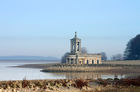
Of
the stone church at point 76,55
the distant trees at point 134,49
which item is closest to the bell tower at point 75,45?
the stone church at point 76,55

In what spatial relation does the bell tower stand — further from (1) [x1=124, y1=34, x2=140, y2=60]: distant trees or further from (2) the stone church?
(1) [x1=124, y1=34, x2=140, y2=60]: distant trees

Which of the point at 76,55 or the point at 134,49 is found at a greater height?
the point at 134,49

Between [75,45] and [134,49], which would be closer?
[75,45]

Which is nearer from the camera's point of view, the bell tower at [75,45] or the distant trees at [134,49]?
Result: the bell tower at [75,45]

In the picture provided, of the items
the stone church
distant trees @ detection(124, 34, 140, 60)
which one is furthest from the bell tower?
distant trees @ detection(124, 34, 140, 60)

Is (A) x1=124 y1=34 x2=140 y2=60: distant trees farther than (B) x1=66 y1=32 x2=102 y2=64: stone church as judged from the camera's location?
Yes

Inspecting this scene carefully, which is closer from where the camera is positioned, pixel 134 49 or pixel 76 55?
pixel 76 55

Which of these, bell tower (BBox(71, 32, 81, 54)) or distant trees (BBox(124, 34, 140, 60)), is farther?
distant trees (BBox(124, 34, 140, 60))

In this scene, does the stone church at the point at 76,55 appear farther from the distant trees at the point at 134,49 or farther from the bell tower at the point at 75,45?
the distant trees at the point at 134,49

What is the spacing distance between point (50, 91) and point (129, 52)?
9546 centimetres

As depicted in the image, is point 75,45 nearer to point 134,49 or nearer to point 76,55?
point 76,55

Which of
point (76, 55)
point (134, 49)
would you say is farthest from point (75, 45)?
point (134, 49)

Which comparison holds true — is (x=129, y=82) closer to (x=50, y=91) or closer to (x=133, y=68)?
(x=50, y=91)

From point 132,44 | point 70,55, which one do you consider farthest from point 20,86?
point 132,44
